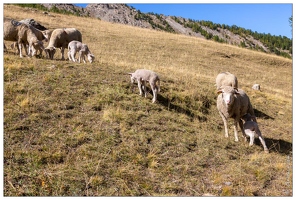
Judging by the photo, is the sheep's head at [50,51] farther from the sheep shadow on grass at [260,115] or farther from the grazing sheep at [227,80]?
the sheep shadow on grass at [260,115]

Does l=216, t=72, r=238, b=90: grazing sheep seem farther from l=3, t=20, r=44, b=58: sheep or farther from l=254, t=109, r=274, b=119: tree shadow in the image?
l=3, t=20, r=44, b=58: sheep

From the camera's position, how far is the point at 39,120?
8688 millimetres

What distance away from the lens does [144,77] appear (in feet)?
36.7

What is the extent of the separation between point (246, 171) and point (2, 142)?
6422 mm

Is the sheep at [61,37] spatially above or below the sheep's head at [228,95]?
above

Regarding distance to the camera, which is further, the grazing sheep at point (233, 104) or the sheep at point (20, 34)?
the sheep at point (20, 34)

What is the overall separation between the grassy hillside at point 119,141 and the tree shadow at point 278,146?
0.19 feet

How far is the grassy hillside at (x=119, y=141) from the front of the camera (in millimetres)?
6664

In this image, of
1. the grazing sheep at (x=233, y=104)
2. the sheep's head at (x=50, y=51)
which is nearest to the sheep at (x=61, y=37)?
the sheep's head at (x=50, y=51)

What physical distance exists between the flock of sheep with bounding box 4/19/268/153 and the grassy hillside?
0.64 metres

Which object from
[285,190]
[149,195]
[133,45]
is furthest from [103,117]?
[133,45]

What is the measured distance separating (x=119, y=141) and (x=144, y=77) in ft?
11.7

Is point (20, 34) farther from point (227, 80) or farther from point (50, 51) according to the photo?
point (227, 80)

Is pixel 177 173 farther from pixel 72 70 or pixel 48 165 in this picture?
pixel 72 70
